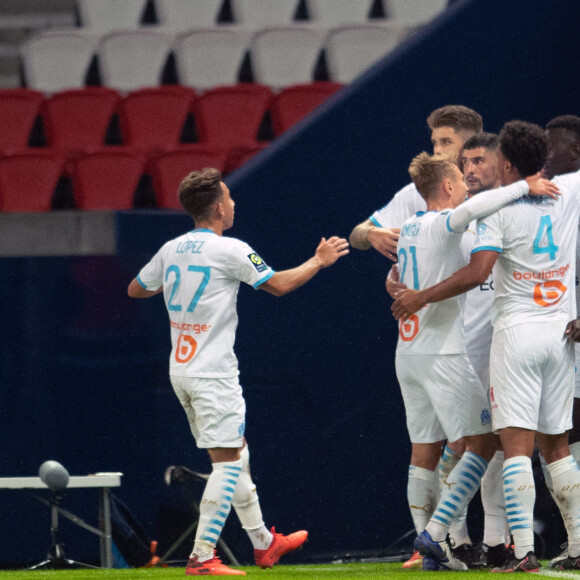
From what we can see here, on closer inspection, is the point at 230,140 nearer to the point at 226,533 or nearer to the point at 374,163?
the point at 374,163

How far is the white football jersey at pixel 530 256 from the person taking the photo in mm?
4535

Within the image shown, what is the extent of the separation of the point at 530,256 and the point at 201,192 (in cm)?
141

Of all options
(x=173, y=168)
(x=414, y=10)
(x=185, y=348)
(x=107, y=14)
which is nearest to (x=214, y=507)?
(x=185, y=348)

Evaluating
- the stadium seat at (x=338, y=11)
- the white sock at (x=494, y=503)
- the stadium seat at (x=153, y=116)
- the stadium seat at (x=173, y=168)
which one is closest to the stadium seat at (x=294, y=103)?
the stadium seat at (x=153, y=116)

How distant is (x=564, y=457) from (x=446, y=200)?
48.3 inches

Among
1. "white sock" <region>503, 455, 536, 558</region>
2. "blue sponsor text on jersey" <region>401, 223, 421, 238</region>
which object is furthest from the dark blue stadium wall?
"white sock" <region>503, 455, 536, 558</region>

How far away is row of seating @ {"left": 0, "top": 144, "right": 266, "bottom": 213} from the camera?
7.51m

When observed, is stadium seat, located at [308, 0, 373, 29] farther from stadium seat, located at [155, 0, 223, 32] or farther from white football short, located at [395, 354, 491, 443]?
white football short, located at [395, 354, 491, 443]

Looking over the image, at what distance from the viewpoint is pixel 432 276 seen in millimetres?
4867

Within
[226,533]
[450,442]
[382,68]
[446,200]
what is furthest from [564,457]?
[382,68]

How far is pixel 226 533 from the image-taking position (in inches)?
245

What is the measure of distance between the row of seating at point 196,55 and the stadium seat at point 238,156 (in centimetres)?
152

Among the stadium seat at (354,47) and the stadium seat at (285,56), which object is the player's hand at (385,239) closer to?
the stadium seat at (354,47)

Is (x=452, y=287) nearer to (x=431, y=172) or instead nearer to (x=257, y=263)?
(x=431, y=172)
